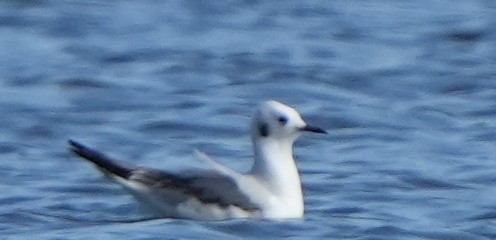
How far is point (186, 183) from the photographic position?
11.9 metres

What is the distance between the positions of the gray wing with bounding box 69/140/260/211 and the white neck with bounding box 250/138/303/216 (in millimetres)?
245

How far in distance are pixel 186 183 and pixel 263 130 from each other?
58 centimetres

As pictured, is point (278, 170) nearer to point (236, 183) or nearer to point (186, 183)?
point (236, 183)

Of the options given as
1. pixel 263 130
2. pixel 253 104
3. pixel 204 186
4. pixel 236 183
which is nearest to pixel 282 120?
pixel 263 130

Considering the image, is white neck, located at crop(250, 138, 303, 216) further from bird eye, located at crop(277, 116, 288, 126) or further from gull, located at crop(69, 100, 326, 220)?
bird eye, located at crop(277, 116, 288, 126)

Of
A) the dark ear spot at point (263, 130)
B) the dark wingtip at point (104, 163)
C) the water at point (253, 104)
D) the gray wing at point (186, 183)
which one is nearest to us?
the gray wing at point (186, 183)

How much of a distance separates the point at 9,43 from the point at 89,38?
704 mm

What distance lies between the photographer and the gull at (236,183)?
11.8 metres

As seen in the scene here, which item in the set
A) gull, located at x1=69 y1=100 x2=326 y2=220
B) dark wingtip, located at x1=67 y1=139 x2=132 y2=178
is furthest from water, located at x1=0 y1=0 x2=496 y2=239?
dark wingtip, located at x1=67 y1=139 x2=132 y2=178

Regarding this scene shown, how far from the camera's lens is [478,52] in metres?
17.5

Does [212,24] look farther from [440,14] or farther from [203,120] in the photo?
[203,120]

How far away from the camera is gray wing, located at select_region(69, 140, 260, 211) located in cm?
1182

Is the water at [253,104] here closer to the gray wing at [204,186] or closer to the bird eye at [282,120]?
the gray wing at [204,186]

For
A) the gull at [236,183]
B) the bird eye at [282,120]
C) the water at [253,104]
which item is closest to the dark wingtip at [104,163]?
the gull at [236,183]
